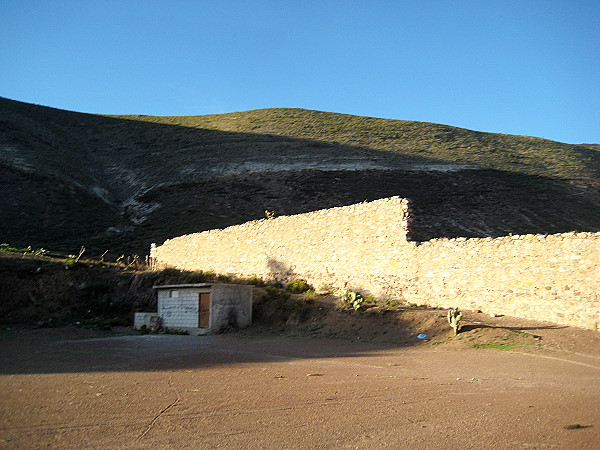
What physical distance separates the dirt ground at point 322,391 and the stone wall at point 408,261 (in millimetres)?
768

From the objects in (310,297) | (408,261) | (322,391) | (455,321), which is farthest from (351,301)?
(322,391)

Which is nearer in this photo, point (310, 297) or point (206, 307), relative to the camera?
point (310, 297)

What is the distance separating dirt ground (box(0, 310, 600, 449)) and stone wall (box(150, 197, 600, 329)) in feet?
2.52

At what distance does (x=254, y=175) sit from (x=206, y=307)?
3104 centimetres

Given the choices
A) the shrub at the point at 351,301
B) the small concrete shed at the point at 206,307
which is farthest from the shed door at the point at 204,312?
the shrub at the point at 351,301

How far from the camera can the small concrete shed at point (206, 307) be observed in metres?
16.7

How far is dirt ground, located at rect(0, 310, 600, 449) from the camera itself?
18.2 feet

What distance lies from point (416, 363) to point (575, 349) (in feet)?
11.5

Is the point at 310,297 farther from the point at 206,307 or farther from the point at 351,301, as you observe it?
the point at 206,307

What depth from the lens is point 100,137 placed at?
202ft

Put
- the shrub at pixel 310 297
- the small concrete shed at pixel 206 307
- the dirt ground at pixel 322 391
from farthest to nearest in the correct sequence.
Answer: the shrub at pixel 310 297
the small concrete shed at pixel 206 307
the dirt ground at pixel 322 391

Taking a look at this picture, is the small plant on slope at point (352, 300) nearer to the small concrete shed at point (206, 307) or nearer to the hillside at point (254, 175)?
the small concrete shed at point (206, 307)

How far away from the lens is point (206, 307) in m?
17.3

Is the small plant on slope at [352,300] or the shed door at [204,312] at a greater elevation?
the small plant on slope at [352,300]
